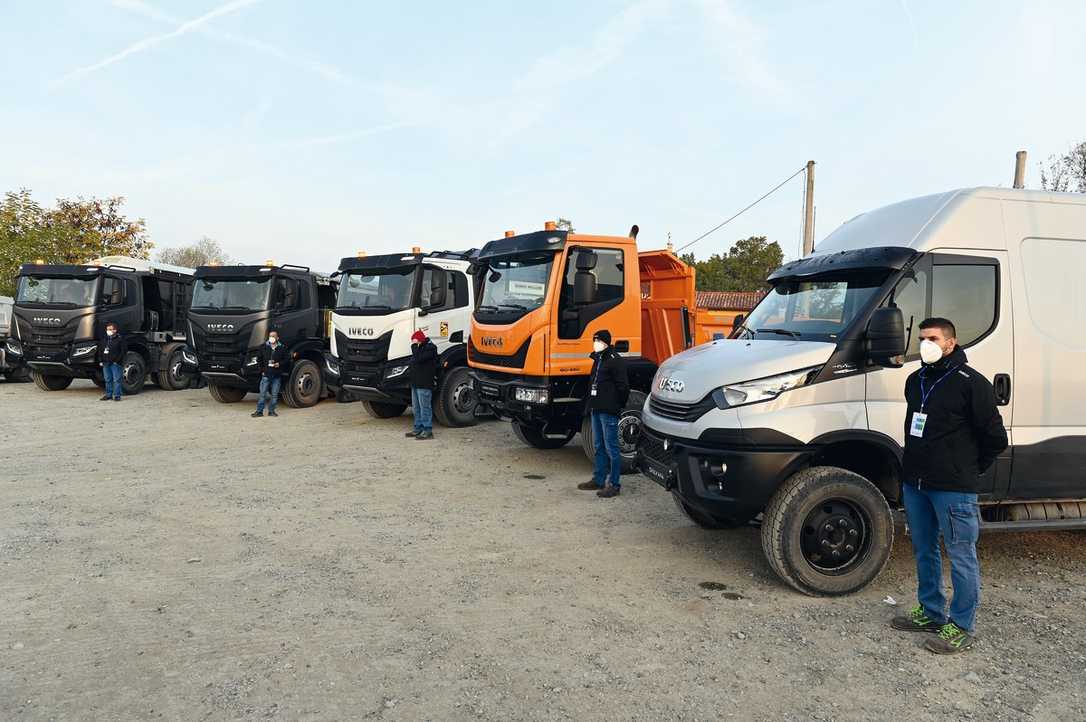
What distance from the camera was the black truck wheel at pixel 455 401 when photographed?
1114 centimetres

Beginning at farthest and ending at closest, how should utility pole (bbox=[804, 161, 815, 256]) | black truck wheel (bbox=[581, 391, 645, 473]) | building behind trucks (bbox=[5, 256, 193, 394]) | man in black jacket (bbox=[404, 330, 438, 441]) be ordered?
utility pole (bbox=[804, 161, 815, 256]), building behind trucks (bbox=[5, 256, 193, 394]), man in black jacket (bbox=[404, 330, 438, 441]), black truck wheel (bbox=[581, 391, 645, 473])

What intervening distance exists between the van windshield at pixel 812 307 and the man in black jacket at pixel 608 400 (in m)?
1.75

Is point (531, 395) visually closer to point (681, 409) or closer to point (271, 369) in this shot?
point (681, 409)

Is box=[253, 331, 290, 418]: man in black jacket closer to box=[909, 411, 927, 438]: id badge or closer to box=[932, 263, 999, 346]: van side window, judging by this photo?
box=[932, 263, 999, 346]: van side window

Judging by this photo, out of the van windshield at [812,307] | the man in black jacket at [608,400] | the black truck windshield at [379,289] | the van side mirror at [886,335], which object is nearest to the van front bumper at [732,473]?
the van side mirror at [886,335]

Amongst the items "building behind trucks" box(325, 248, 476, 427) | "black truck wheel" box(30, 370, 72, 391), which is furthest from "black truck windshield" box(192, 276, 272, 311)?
"black truck wheel" box(30, 370, 72, 391)

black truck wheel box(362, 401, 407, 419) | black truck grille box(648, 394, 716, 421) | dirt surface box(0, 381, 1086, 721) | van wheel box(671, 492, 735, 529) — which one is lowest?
dirt surface box(0, 381, 1086, 721)

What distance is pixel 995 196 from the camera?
15.5 feet

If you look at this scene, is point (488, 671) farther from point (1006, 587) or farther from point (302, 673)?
point (1006, 587)

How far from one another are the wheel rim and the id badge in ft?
2.58

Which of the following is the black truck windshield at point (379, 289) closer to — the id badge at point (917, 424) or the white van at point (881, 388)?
the white van at point (881, 388)

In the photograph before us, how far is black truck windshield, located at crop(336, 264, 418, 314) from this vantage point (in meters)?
11.2

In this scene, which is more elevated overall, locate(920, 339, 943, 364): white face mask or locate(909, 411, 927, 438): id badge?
locate(920, 339, 943, 364): white face mask

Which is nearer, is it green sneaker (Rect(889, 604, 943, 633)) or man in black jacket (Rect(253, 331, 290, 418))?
green sneaker (Rect(889, 604, 943, 633))
